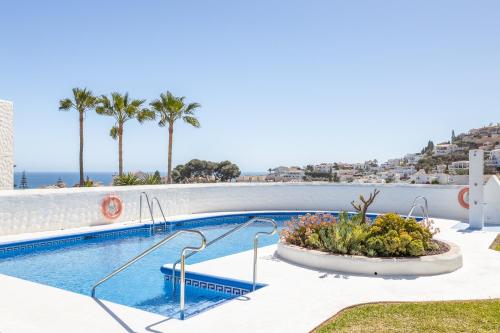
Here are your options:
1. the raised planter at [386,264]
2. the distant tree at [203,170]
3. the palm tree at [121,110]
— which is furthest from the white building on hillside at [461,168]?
the distant tree at [203,170]

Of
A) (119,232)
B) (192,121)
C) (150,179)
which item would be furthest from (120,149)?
(119,232)

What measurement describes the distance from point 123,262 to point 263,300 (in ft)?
16.9

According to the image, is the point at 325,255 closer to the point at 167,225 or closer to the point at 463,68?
the point at 167,225

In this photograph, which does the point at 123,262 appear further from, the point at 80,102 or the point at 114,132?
the point at 80,102

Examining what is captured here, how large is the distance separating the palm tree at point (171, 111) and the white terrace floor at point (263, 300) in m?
16.2

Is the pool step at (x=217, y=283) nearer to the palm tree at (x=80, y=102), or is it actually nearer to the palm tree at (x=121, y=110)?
the palm tree at (x=121, y=110)

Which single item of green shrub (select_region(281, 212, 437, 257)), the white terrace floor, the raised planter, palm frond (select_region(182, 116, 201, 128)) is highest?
palm frond (select_region(182, 116, 201, 128))

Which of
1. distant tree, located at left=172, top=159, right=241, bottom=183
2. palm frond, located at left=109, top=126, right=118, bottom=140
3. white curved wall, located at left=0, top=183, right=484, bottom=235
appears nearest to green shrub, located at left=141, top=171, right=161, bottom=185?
white curved wall, located at left=0, top=183, right=484, bottom=235

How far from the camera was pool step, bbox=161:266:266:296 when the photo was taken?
279 inches

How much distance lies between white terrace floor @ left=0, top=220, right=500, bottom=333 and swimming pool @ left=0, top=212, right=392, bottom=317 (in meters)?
0.66

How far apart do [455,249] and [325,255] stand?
8.74 ft

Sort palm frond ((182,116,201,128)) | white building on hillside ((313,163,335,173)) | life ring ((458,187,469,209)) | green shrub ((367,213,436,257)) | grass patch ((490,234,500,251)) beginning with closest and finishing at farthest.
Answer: green shrub ((367,213,436,257)) → grass patch ((490,234,500,251)) → life ring ((458,187,469,209)) → palm frond ((182,116,201,128)) → white building on hillside ((313,163,335,173))

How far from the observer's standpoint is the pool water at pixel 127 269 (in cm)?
719

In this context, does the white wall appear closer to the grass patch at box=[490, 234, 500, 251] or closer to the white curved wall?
the white curved wall
